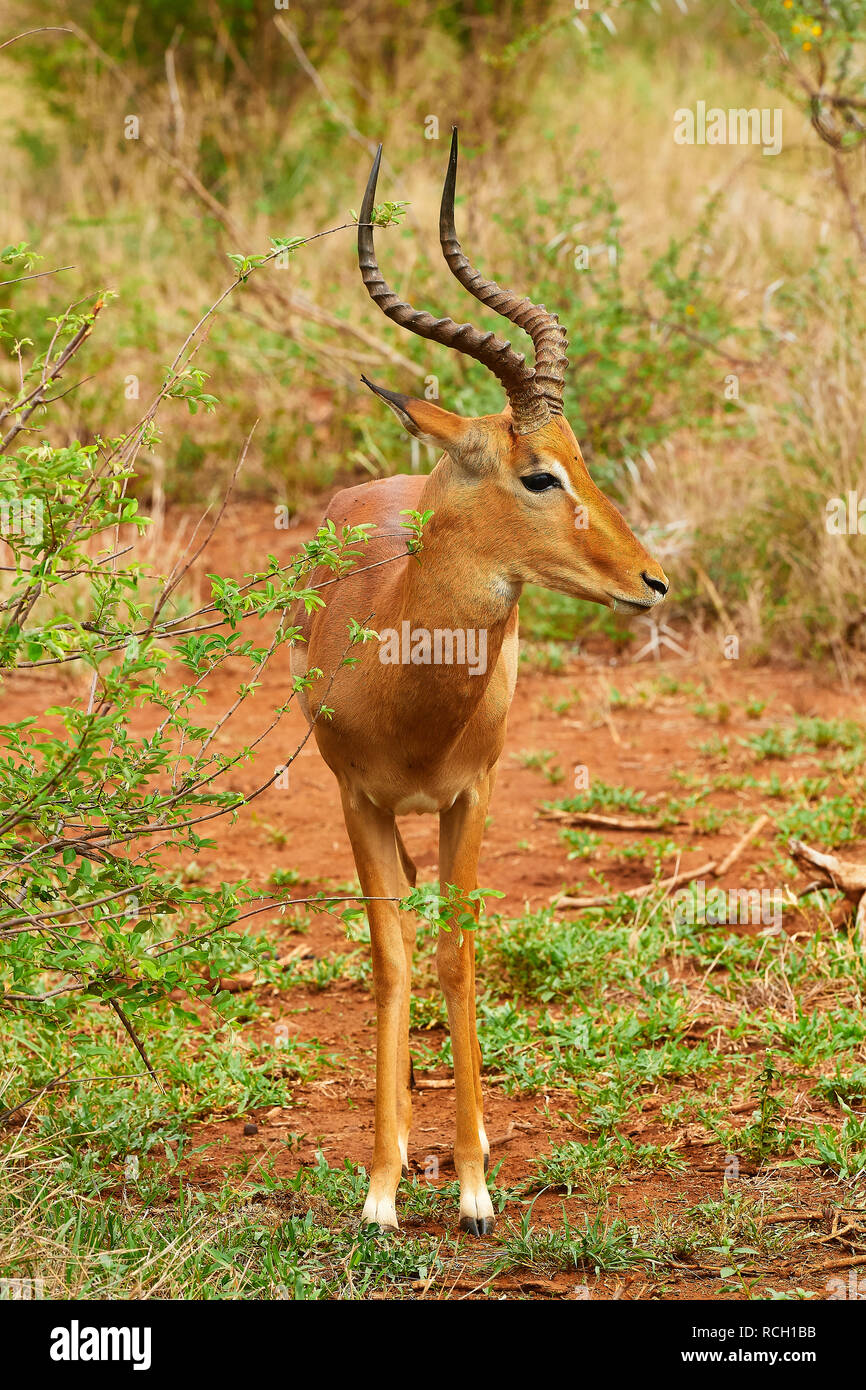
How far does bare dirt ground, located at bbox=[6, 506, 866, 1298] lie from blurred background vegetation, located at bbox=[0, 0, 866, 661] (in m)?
0.56

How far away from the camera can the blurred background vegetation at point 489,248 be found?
26.7 ft

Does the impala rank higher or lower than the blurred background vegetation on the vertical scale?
lower

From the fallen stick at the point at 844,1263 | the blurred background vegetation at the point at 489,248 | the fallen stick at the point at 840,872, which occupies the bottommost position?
the fallen stick at the point at 844,1263

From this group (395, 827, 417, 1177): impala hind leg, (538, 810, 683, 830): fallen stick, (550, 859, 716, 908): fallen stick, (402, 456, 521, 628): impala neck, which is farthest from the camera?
(538, 810, 683, 830): fallen stick

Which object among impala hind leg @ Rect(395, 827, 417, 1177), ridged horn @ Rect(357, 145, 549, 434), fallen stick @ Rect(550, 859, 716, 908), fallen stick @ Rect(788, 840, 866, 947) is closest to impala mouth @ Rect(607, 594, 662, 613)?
ridged horn @ Rect(357, 145, 549, 434)

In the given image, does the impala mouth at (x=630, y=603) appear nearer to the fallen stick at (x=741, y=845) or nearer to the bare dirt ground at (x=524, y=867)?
the bare dirt ground at (x=524, y=867)

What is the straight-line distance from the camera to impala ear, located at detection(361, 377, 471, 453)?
139 inches

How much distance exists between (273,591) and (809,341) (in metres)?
6.16

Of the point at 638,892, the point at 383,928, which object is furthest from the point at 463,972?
the point at 638,892

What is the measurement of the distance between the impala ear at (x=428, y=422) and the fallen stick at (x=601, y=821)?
2.85 meters

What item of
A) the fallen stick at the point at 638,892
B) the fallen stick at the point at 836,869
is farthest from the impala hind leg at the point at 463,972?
the fallen stick at the point at 836,869

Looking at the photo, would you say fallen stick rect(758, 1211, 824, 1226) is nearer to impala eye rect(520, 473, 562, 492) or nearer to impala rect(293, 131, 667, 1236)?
impala rect(293, 131, 667, 1236)

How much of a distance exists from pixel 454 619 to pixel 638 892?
2.19 meters

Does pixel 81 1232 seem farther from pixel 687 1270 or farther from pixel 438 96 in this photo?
pixel 438 96
